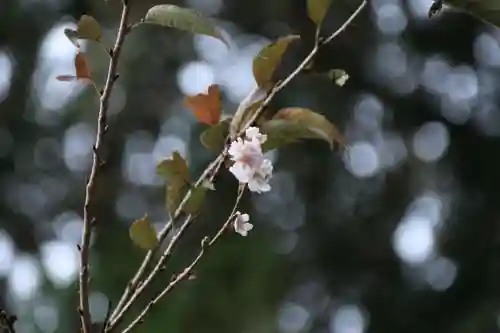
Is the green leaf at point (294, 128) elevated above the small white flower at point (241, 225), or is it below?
above

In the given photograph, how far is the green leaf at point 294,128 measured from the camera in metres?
0.47

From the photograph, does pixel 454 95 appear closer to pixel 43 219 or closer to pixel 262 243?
pixel 262 243

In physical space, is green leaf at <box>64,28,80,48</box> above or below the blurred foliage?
above

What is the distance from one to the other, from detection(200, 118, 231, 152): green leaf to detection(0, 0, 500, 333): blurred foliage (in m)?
1.56

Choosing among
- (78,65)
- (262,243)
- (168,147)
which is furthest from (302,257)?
(78,65)

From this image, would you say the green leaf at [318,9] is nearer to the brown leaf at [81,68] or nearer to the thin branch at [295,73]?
the thin branch at [295,73]

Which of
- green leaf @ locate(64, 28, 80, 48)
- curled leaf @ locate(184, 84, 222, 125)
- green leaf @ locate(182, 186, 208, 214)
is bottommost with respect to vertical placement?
green leaf @ locate(182, 186, 208, 214)

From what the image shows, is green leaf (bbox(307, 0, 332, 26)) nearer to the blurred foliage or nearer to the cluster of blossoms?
the cluster of blossoms

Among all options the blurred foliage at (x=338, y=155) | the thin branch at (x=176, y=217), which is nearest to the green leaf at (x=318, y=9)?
the thin branch at (x=176, y=217)

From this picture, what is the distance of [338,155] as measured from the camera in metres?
2.10

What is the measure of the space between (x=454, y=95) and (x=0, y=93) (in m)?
1.25

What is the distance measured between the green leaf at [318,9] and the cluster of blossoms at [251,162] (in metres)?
0.09

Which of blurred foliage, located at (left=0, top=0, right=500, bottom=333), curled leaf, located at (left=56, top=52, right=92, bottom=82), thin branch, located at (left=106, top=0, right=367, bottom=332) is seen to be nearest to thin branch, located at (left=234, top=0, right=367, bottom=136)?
thin branch, located at (left=106, top=0, right=367, bottom=332)

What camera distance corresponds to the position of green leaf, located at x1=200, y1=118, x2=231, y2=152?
0.48 metres
